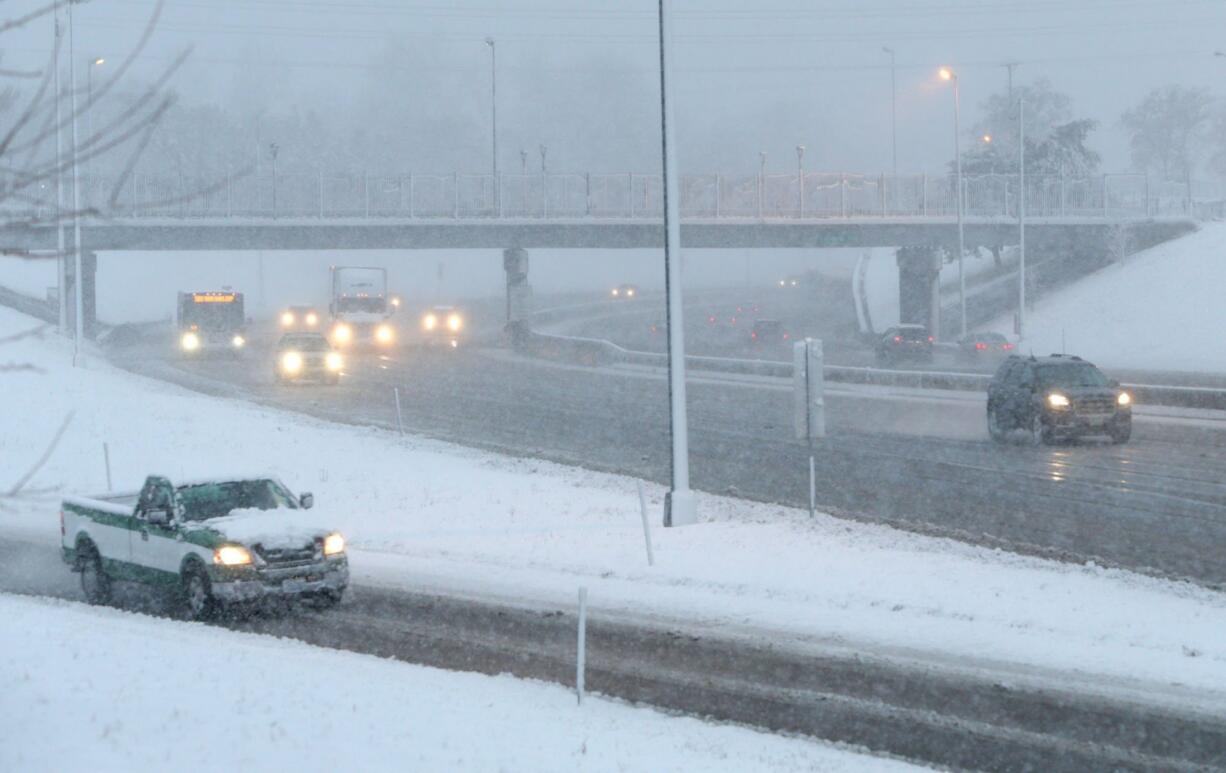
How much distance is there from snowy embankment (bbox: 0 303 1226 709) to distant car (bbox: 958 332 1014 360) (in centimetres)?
3560

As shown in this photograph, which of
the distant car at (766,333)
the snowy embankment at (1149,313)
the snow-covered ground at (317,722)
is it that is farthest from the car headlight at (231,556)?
the distant car at (766,333)

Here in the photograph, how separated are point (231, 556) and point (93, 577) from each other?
3.22 m

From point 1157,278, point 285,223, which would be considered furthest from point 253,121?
point 1157,278

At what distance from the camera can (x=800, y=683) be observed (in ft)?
39.0

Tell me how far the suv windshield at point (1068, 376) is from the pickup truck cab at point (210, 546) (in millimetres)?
19202

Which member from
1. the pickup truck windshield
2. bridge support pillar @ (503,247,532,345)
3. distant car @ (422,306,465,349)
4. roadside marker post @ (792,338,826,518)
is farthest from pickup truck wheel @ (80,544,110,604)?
distant car @ (422,306,465,349)

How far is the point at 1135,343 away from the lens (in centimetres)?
6481

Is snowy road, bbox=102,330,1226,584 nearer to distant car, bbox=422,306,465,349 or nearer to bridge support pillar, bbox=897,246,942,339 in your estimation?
distant car, bbox=422,306,465,349

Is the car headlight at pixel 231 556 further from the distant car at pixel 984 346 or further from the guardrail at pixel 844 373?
the distant car at pixel 984 346

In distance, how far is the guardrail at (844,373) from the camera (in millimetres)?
37938

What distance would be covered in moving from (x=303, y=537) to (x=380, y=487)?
1111 cm

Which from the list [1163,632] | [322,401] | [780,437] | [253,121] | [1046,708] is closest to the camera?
[1046,708]

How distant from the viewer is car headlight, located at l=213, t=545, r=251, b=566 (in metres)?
14.8

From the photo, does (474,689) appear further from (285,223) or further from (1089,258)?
(1089,258)
